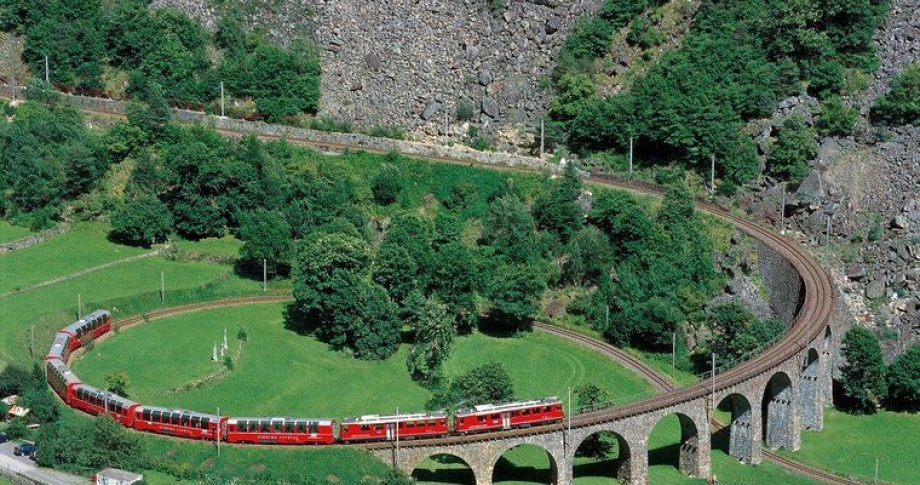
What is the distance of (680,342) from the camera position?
153 m

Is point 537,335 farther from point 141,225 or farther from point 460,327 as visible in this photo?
point 141,225

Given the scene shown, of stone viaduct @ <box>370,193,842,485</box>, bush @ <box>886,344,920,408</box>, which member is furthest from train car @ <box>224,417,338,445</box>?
bush @ <box>886,344,920,408</box>

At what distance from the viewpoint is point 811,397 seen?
14575 cm

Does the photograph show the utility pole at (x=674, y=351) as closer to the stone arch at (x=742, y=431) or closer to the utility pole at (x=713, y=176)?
the stone arch at (x=742, y=431)

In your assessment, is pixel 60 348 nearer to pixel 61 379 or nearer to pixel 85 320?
pixel 85 320

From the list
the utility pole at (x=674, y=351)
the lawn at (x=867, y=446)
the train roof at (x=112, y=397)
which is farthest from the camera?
the utility pole at (x=674, y=351)

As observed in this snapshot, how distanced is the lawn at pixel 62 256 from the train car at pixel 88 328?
11319mm

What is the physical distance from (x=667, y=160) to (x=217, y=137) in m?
44.5

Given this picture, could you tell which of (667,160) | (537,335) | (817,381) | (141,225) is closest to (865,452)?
(817,381)

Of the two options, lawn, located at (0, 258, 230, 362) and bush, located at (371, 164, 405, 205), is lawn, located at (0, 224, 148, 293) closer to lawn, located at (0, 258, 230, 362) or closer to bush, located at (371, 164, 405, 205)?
lawn, located at (0, 258, 230, 362)

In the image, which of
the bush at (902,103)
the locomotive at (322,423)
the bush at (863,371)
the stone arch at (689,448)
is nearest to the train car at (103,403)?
the locomotive at (322,423)

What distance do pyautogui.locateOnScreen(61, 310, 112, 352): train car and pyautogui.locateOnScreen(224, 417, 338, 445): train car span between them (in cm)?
2215

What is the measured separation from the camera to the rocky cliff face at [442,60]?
183m

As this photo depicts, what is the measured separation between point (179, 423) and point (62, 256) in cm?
3986
